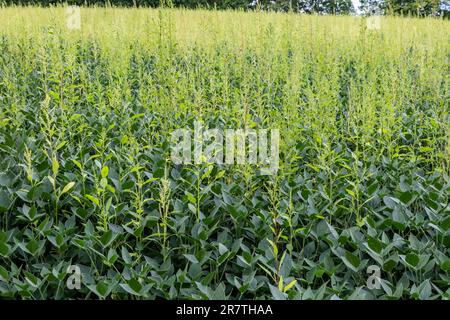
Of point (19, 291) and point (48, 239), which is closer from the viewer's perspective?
point (19, 291)

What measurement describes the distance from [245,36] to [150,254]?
545 centimetres

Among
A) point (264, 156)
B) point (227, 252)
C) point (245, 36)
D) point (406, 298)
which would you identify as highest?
point (245, 36)

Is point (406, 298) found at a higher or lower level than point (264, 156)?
lower

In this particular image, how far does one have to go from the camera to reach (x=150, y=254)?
265 cm

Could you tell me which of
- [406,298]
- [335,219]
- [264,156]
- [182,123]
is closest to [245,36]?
[182,123]

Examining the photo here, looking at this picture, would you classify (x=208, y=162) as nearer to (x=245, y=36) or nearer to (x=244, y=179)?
(x=244, y=179)

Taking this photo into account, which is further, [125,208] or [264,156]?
[264,156]
